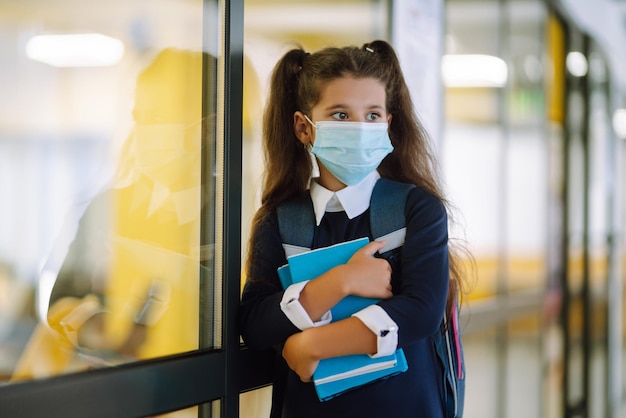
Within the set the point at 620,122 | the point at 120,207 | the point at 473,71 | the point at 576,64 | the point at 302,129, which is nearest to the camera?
the point at 120,207

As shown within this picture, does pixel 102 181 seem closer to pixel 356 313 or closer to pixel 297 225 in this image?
pixel 297 225

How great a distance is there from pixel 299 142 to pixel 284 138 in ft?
0.12

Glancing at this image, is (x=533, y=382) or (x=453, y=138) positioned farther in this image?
(x=533, y=382)

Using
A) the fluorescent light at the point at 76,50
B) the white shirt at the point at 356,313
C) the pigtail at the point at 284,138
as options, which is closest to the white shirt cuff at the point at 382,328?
the white shirt at the point at 356,313

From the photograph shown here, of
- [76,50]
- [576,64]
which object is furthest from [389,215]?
[576,64]

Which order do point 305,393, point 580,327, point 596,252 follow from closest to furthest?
point 305,393 → point 580,327 → point 596,252

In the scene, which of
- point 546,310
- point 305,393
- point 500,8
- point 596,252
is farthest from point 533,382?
point 305,393

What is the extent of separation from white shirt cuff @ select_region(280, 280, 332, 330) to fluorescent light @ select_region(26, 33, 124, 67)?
51 centimetres

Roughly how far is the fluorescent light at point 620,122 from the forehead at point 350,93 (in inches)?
192

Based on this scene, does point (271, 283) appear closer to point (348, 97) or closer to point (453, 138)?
point (348, 97)

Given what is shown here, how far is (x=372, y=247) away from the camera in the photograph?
1.38 metres

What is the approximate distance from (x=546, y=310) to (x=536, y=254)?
1.31 ft

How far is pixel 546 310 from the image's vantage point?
4246 millimetres

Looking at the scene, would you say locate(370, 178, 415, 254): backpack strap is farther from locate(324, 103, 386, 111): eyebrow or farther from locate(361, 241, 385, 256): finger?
locate(324, 103, 386, 111): eyebrow
